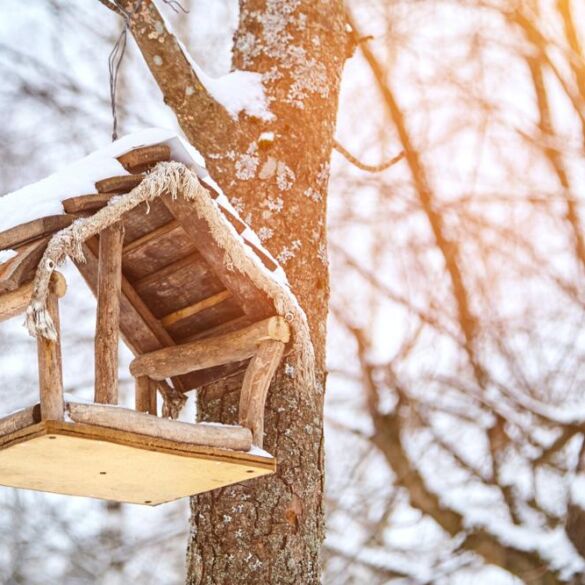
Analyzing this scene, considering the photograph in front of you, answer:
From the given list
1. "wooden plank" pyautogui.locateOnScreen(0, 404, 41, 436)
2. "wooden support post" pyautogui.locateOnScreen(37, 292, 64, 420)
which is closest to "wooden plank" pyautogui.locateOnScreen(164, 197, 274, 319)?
"wooden support post" pyautogui.locateOnScreen(37, 292, 64, 420)

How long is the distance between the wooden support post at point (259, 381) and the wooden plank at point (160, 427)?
0.11 m

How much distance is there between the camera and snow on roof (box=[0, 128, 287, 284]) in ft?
8.21

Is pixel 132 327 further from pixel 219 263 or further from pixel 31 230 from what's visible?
pixel 31 230

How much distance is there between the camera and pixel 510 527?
6.46 m

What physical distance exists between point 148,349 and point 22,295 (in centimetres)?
76

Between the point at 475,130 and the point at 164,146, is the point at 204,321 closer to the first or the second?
Result: the point at 164,146

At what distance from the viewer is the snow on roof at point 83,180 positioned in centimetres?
250

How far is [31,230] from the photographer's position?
2441mm

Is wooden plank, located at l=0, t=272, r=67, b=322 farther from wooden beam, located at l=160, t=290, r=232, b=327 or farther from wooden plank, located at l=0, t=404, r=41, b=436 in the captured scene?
wooden beam, located at l=160, t=290, r=232, b=327

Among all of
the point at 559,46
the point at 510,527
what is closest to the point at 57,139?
the point at 559,46

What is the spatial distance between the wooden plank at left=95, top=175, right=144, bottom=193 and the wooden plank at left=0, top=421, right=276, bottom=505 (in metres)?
0.68

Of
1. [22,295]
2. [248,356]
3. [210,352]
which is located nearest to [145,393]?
[210,352]

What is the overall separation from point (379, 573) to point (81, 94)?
430cm

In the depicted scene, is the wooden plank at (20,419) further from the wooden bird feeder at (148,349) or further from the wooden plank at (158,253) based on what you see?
the wooden plank at (158,253)
